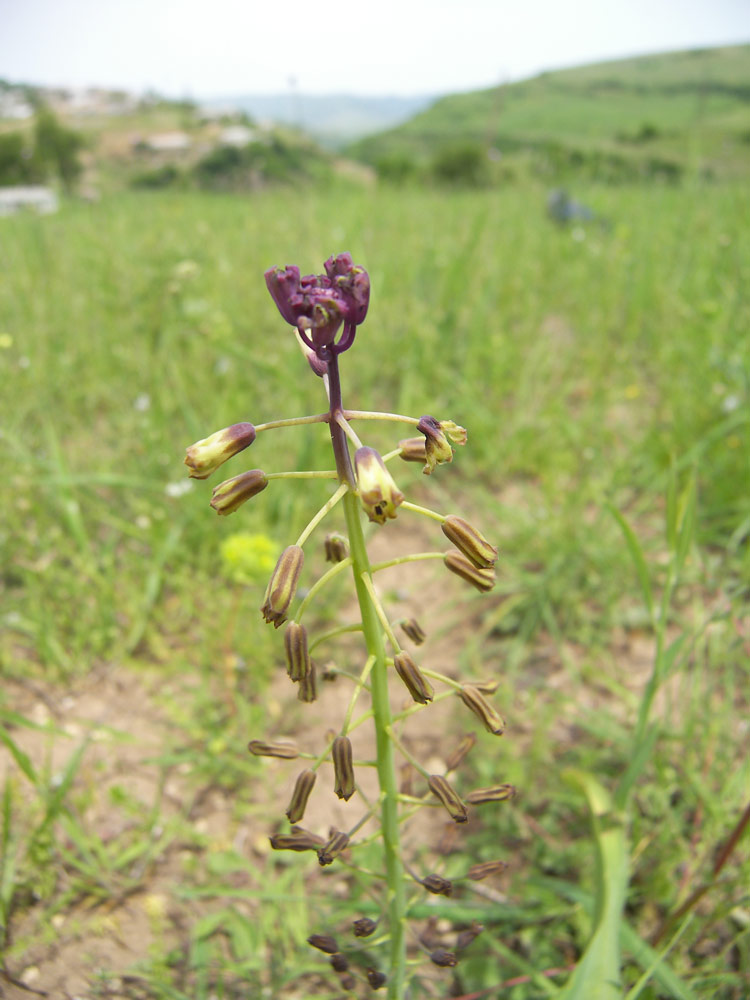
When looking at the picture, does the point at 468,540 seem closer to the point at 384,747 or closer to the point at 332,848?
the point at 384,747

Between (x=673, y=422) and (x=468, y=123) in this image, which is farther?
(x=468, y=123)

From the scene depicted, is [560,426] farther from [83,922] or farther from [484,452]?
[83,922]

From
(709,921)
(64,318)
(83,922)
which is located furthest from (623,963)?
(64,318)

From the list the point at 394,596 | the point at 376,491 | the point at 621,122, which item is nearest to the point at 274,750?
the point at 376,491

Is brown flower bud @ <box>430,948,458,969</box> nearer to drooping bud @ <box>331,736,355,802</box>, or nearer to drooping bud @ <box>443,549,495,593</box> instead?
drooping bud @ <box>331,736,355,802</box>

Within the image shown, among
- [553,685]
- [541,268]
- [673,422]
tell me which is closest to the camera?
[553,685]

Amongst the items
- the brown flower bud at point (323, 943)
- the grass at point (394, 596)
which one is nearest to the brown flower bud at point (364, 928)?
the brown flower bud at point (323, 943)

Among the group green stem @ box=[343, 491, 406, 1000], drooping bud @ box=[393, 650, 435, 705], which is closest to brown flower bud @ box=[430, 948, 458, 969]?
green stem @ box=[343, 491, 406, 1000]
